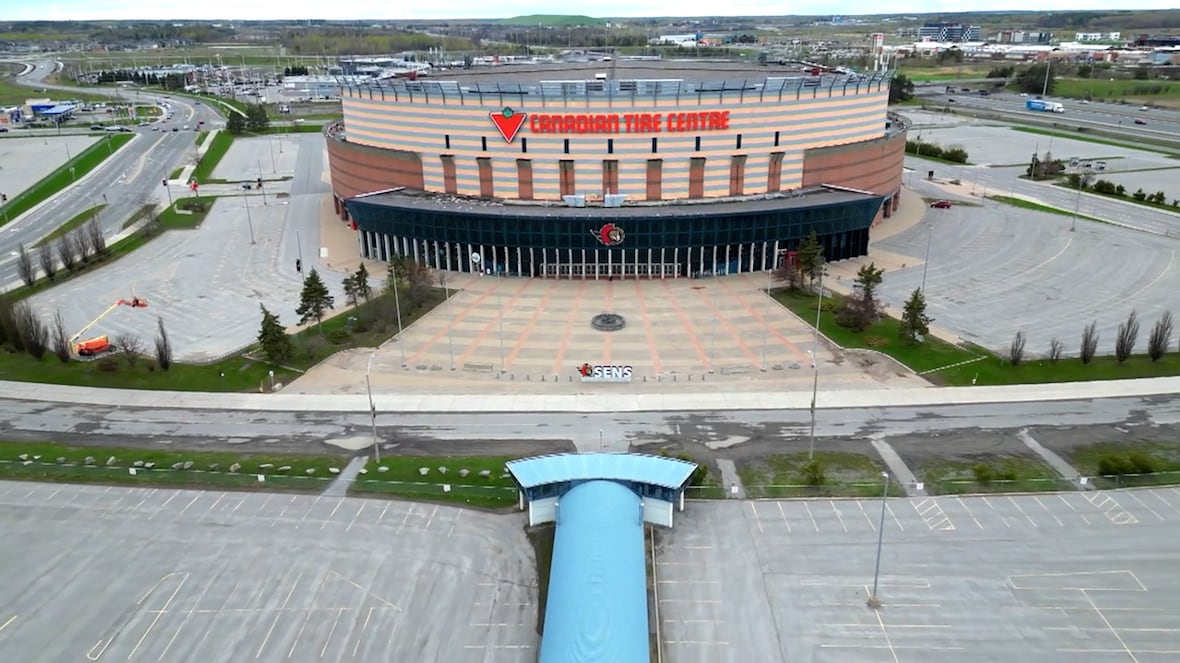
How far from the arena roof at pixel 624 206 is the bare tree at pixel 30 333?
37.1 m

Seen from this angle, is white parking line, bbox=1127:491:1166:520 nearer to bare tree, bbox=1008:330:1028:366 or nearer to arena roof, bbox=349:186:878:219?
bare tree, bbox=1008:330:1028:366

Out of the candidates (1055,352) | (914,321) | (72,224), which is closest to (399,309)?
(914,321)

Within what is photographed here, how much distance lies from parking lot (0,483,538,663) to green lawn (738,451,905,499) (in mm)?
16341

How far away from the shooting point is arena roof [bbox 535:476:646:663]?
113ft

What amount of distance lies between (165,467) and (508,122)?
183 feet

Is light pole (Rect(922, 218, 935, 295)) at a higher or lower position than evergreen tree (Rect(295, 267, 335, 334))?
lower

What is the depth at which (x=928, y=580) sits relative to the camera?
41938 millimetres

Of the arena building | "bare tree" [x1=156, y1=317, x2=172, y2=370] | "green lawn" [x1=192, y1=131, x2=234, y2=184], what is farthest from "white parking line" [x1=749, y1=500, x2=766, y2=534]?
"green lawn" [x1=192, y1=131, x2=234, y2=184]

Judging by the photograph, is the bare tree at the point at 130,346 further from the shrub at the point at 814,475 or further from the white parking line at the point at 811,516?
the white parking line at the point at 811,516

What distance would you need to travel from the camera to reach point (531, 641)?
1503 inches

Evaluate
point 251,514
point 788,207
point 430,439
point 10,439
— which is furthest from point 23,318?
point 788,207

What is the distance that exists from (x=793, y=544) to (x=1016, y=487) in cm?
1670

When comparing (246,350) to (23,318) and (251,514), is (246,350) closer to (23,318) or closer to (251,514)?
(23,318)

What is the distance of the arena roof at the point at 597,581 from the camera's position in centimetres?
→ 3434
